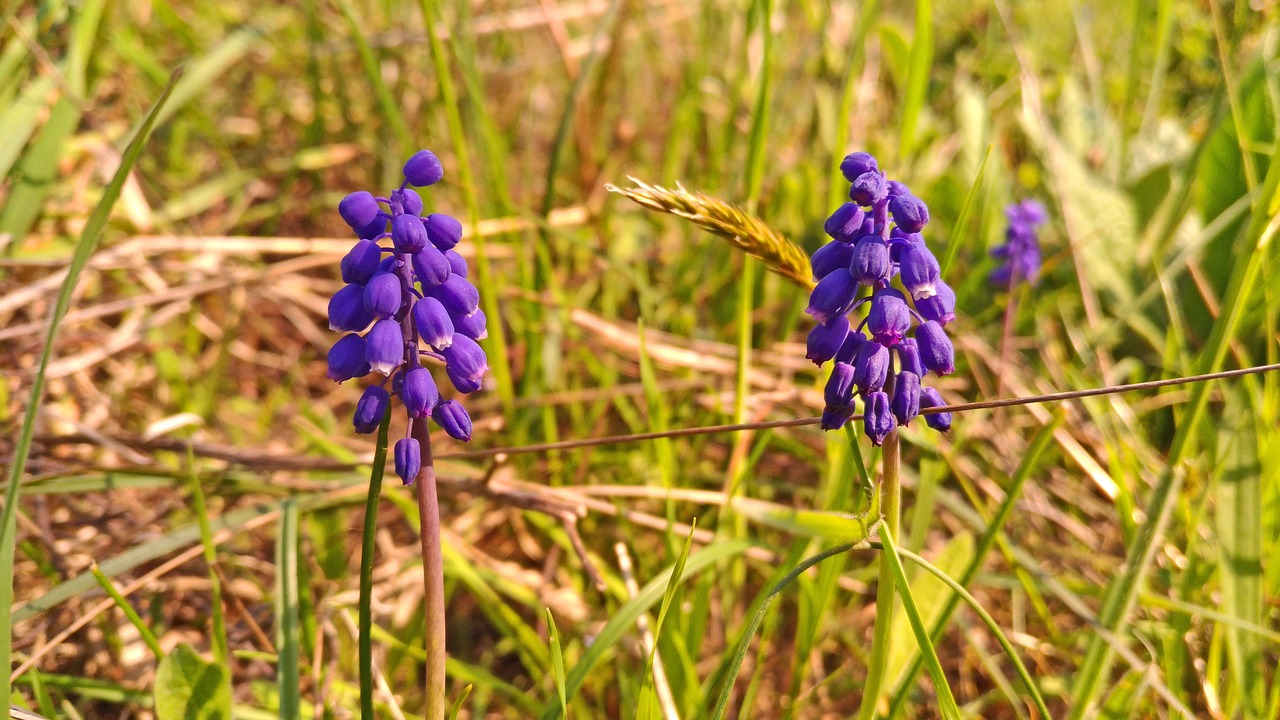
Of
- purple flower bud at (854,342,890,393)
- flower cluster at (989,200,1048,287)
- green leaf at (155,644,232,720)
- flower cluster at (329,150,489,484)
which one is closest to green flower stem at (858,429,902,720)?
purple flower bud at (854,342,890,393)

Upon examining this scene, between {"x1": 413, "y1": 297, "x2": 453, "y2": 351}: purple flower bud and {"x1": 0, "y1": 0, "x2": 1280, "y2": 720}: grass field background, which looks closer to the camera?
{"x1": 413, "y1": 297, "x2": 453, "y2": 351}: purple flower bud

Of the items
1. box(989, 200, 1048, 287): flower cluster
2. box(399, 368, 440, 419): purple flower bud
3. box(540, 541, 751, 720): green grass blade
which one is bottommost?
box(540, 541, 751, 720): green grass blade

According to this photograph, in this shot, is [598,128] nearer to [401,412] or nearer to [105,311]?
[401,412]

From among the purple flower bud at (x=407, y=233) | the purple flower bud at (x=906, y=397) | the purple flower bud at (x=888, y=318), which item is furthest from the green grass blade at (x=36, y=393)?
the purple flower bud at (x=906, y=397)

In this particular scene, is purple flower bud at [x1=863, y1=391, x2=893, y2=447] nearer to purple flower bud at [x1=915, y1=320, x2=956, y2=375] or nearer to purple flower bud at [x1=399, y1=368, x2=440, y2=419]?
purple flower bud at [x1=915, y1=320, x2=956, y2=375]

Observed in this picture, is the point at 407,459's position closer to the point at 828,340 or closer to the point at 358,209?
the point at 358,209

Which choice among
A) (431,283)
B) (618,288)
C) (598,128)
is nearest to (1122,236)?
(618,288)
